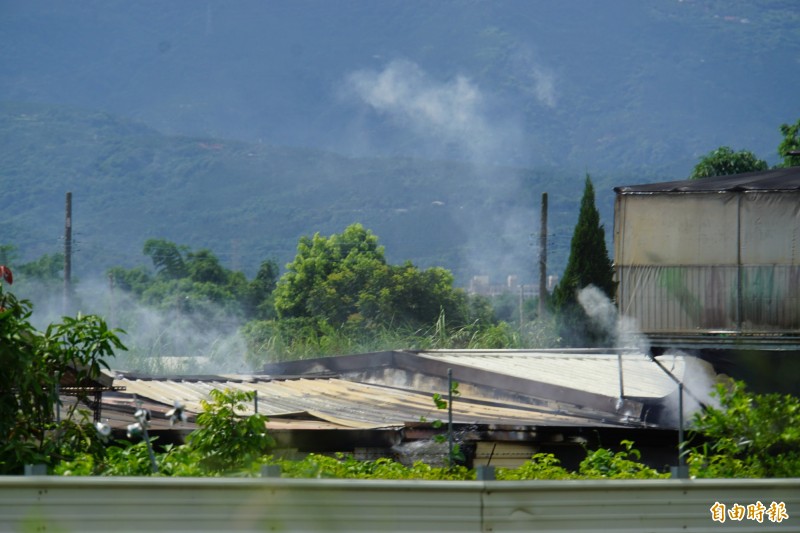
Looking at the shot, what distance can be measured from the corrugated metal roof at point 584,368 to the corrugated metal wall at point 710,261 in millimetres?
897

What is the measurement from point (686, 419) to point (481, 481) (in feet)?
40.5

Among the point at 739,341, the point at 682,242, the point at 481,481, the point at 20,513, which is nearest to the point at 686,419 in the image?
the point at 739,341

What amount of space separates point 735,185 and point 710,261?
4.22 feet

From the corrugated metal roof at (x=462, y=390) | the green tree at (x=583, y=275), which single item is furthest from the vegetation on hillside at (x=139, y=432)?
the green tree at (x=583, y=275)

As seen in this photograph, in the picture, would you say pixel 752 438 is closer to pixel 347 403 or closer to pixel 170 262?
pixel 347 403

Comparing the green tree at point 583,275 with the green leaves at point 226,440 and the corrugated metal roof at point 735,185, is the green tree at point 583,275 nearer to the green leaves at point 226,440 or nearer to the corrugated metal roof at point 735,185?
the corrugated metal roof at point 735,185

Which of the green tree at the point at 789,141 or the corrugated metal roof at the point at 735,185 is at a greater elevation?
the green tree at the point at 789,141

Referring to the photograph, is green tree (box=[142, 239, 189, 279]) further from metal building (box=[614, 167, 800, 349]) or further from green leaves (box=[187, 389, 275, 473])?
green leaves (box=[187, 389, 275, 473])

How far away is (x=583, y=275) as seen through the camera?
138 feet

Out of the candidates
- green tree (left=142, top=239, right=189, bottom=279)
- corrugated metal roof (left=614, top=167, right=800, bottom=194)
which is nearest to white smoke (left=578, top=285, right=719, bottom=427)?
corrugated metal roof (left=614, top=167, right=800, bottom=194)

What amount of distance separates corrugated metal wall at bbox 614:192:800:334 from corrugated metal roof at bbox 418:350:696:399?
897mm

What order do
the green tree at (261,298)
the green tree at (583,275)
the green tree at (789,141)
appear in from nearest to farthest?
the green tree at (583,275) < the green tree at (789,141) < the green tree at (261,298)

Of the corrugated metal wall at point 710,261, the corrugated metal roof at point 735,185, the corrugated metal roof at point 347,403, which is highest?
the corrugated metal roof at point 735,185

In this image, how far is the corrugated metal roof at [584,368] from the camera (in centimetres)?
1819
